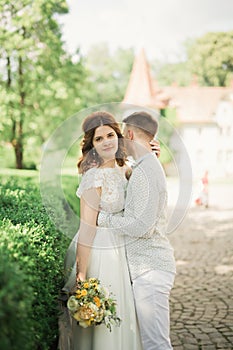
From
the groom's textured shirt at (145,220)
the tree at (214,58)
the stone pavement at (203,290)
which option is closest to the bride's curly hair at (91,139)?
the groom's textured shirt at (145,220)

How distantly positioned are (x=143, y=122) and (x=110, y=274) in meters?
1.17

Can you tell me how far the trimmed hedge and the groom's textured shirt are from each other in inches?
20.9

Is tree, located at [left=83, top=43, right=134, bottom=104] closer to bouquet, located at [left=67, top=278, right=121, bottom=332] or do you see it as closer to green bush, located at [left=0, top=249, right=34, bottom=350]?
bouquet, located at [left=67, top=278, right=121, bottom=332]

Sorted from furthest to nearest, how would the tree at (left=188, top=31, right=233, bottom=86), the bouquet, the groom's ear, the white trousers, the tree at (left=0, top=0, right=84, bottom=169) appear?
the tree at (left=188, top=31, right=233, bottom=86), the tree at (left=0, top=0, right=84, bottom=169), the groom's ear, the white trousers, the bouquet

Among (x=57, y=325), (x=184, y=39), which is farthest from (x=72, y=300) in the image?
(x=184, y=39)

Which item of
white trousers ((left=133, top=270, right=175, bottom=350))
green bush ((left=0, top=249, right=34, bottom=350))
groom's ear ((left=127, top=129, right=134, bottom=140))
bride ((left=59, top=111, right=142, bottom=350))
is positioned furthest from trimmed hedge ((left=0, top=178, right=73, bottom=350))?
groom's ear ((left=127, top=129, right=134, bottom=140))

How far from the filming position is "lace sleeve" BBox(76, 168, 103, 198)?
3492mm

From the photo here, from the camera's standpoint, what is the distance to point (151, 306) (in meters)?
3.55

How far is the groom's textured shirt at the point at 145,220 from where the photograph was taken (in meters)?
3.44

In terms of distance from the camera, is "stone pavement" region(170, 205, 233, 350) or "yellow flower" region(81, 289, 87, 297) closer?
"yellow flower" region(81, 289, 87, 297)

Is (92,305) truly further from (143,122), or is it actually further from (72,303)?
(143,122)

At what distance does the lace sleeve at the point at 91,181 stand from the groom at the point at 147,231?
0.23 meters

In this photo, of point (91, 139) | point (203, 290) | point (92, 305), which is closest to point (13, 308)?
point (92, 305)

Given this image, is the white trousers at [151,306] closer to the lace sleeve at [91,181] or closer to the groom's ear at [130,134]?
the lace sleeve at [91,181]
